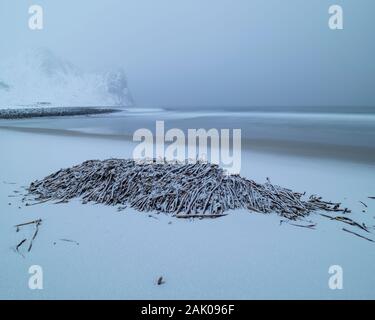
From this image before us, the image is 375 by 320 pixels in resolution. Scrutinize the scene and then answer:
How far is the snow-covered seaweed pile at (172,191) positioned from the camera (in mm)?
4668

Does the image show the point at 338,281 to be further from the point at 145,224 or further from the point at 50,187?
the point at 50,187

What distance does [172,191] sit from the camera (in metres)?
4.84

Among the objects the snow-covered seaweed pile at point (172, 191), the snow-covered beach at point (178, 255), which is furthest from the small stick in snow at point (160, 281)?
the snow-covered seaweed pile at point (172, 191)

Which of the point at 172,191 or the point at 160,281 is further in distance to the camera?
the point at 172,191

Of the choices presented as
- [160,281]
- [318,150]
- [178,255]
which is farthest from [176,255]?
[318,150]

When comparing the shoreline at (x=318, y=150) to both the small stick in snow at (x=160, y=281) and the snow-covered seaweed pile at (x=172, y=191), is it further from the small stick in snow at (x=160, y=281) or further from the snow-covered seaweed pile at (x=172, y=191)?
the small stick in snow at (x=160, y=281)

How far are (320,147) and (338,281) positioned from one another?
35.0ft

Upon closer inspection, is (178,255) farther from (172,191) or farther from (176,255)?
(172,191)

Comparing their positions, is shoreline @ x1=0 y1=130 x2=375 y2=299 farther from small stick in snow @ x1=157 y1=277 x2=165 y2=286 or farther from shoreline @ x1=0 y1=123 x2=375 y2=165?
shoreline @ x1=0 y1=123 x2=375 y2=165

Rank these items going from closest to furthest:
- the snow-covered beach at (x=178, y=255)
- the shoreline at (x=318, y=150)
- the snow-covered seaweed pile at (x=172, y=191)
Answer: the snow-covered beach at (x=178, y=255) → the snow-covered seaweed pile at (x=172, y=191) → the shoreline at (x=318, y=150)

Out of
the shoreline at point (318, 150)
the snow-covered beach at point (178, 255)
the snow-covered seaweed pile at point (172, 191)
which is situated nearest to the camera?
the snow-covered beach at point (178, 255)
